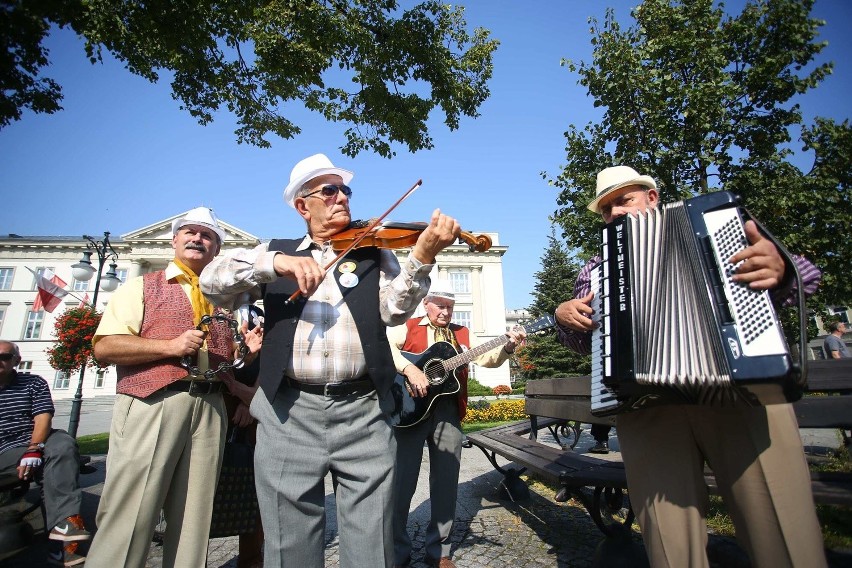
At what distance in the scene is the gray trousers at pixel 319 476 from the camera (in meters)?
1.75

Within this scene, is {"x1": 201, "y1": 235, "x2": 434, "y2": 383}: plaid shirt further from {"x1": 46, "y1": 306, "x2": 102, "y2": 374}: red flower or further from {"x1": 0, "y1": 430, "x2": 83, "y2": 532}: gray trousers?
{"x1": 46, "y1": 306, "x2": 102, "y2": 374}: red flower

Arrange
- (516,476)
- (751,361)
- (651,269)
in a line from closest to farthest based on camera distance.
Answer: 1. (751,361)
2. (651,269)
3. (516,476)

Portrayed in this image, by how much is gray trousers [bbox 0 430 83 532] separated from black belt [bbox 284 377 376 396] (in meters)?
3.05

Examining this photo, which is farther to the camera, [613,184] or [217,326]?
[217,326]

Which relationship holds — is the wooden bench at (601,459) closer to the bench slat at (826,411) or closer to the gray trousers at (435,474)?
the bench slat at (826,411)

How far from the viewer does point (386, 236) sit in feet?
7.18

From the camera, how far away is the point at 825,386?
98.6 inches

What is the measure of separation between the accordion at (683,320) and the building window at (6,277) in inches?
2116

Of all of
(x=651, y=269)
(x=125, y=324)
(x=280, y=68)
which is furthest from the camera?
(x=280, y=68)

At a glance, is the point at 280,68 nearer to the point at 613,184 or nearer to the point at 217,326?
the point at 217,326

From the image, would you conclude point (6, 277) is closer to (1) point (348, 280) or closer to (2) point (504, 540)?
(2) point (504, 540)

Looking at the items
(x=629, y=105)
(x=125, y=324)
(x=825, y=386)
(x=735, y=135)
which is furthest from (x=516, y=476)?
Answer: (x=735, y=135)

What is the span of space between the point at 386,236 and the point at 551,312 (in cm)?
2227

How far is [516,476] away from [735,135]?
815 cm
